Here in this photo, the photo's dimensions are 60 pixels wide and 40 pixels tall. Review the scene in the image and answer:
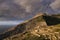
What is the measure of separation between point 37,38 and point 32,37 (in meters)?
4.44

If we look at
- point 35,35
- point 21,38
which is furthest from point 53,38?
point 21,38

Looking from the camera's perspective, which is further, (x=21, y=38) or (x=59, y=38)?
(x=21, y=38)

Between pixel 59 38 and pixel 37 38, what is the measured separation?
1109 cm

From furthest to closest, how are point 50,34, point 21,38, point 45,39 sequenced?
point 21,38, point 50,34, point 45,39

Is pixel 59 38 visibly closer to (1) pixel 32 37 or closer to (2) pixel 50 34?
(2) pixel 50 34

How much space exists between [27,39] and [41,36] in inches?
377

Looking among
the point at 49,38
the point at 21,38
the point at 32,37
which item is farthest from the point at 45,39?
the point at 21,38

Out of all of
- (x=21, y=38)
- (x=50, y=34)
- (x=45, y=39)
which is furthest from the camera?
(x=21, y=38)

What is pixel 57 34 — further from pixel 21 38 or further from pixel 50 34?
pixel 21 38

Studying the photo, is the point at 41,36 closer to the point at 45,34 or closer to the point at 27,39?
the point at 45,34

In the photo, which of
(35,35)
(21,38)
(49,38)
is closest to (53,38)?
(49,38)

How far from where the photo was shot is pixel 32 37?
310 ft

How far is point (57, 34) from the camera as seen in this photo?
9544 centimetres

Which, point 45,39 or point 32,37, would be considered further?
point 32,37
